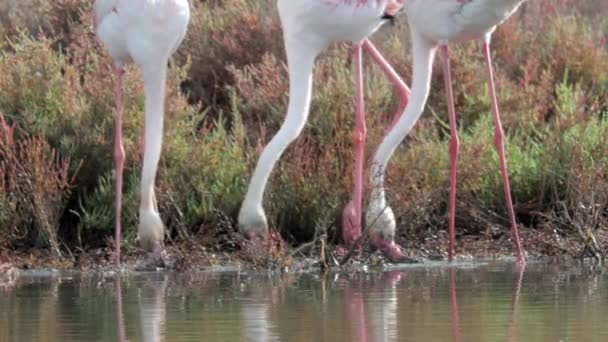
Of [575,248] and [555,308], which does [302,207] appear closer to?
[575,248]

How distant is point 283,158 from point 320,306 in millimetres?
2846

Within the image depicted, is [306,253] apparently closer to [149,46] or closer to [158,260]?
[158,260]

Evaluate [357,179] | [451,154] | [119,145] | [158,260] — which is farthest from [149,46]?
[451,154]

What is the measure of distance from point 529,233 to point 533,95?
1.94 metres

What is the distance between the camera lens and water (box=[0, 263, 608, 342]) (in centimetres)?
670

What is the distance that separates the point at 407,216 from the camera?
9.95m

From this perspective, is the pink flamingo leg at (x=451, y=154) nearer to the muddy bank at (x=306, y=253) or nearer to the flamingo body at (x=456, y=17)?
the flamingo body at (x=456, y=17)

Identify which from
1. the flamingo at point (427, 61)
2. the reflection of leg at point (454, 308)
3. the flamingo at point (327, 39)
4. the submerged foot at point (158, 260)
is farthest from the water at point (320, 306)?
the flamingo at point (327, 39)

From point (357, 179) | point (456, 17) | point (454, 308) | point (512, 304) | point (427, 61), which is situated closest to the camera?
point (454, 308)

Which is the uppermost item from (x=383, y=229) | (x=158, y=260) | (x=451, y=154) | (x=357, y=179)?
(x=451, y=154)

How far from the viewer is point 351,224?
956 centimetres

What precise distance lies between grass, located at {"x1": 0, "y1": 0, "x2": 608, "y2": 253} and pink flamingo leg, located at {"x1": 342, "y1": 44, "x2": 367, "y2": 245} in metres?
0.18

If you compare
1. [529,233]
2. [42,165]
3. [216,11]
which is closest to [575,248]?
[529,233]

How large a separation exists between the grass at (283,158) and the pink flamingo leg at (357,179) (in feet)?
0.58
